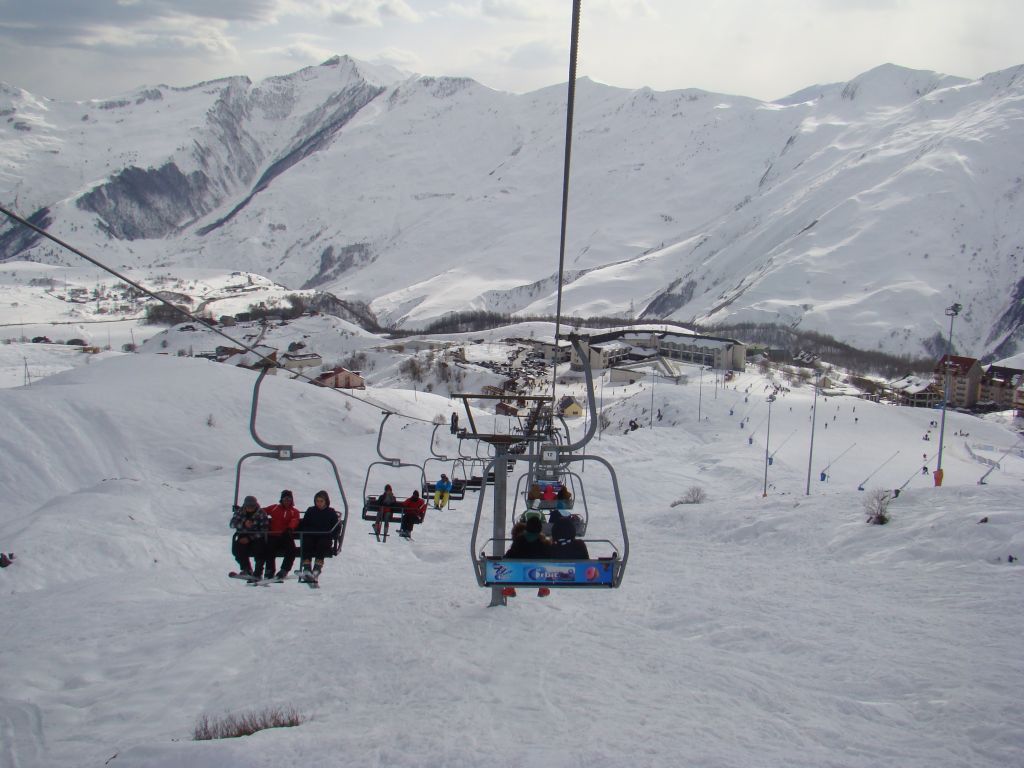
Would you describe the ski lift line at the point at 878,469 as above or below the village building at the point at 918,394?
below

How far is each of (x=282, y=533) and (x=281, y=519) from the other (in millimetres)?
186

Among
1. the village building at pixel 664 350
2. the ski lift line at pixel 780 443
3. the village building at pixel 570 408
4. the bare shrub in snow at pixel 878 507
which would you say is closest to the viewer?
the bare shrub in snow at pixel 878 507

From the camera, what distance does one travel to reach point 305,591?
1691cm

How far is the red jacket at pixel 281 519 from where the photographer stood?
10652 millimetres

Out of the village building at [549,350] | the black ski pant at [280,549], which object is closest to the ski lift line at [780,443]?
the black ski pant at [280,549]

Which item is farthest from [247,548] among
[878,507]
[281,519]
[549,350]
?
[549,350]

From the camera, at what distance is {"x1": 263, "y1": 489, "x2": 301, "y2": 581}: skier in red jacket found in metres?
10.7

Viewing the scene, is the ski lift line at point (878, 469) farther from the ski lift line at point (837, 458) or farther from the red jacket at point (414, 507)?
the red jacket at point (414, 507)

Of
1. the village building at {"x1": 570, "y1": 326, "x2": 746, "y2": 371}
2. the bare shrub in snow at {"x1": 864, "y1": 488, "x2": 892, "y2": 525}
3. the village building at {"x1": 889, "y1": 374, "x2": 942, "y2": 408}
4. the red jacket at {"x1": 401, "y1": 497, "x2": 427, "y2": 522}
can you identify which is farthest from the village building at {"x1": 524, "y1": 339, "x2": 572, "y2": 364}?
the red jacket at {"x1": 401, "y1": 497, "x2": 427, "y2": 522}

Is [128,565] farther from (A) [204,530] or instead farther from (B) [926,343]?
(B) [926,343]

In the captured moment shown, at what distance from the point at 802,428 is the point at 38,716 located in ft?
195

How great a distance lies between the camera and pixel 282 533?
10641 millimetres

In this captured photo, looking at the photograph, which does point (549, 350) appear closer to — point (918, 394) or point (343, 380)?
point (343, 380)

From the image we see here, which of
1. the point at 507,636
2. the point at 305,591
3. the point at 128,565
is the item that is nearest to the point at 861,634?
the point at 507,636
